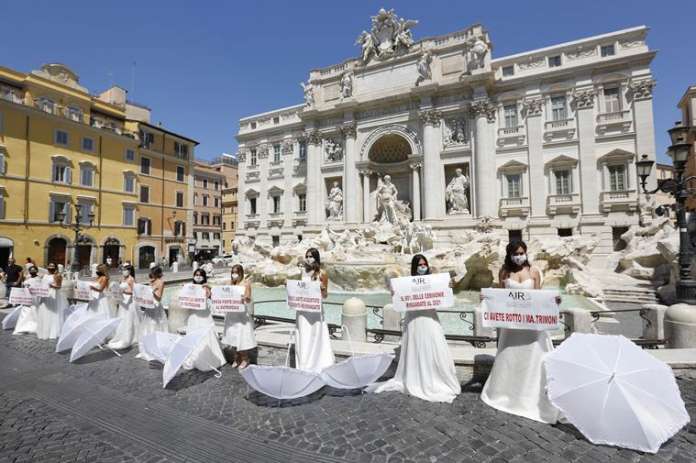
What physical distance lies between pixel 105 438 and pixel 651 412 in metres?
5.60

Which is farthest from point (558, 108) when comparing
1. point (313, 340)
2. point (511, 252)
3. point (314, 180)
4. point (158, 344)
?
point (158, 344)

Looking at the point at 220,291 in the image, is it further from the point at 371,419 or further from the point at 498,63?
the point at 498,63

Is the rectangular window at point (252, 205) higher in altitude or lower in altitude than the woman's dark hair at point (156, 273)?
higher

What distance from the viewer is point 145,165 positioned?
34781 mm

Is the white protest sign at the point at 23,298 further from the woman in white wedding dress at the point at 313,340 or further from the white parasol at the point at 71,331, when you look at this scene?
the woman in white wedding dress at the point at 313,340

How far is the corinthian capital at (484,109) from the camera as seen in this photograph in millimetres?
23156

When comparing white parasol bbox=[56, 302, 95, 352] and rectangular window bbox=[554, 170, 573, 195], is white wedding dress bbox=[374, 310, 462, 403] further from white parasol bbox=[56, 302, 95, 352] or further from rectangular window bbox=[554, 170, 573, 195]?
rectangular window bbox=[554, 170, 573, 195]

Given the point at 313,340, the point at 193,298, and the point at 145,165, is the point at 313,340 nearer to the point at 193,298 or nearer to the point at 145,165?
the point at 193,298

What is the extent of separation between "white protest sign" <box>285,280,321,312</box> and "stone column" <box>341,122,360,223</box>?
864 inches

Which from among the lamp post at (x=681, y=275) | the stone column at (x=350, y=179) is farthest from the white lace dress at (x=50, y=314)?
the stone column at (x=350, y=179)

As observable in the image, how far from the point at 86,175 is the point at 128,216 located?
4.87m

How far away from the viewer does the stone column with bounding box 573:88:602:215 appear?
21.1 m

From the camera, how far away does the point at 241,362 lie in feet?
18.7

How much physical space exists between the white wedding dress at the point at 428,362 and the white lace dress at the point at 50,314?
8.54 m
